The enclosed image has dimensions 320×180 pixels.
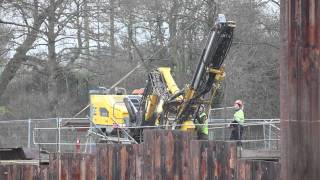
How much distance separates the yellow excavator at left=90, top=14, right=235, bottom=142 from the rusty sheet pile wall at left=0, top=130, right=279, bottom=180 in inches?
149

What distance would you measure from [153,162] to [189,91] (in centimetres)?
623

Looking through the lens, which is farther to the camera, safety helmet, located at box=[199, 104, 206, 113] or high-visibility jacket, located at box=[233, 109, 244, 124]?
safety helmet, located at box=[199, 104, 206, 113]

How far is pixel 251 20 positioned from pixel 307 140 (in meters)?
27.3

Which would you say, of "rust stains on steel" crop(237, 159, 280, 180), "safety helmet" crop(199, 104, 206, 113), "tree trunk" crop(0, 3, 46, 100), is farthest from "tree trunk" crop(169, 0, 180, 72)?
"rust stains on steel" crop(237, 159, 280, 180)

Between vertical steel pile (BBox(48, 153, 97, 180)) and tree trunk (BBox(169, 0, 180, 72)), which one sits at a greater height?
tree trunk (BBox(169, 0, 180, 72))

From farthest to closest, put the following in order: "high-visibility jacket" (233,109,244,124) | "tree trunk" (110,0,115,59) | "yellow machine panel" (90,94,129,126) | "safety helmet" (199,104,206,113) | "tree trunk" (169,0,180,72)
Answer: "tree trunk" (169,0,180,72), "tree trunk" (110,0,115,59), "yellow machine panel" (90,94,129,126), "safety helmet" (199,104,206,113), "high-visibility jacket" (233,109,244,124)

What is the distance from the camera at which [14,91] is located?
37.2 metres

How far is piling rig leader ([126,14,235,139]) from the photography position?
16078 mm

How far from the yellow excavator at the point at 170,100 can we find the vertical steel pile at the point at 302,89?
34.0 feet

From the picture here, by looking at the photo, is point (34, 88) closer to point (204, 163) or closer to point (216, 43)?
point (216, 43)

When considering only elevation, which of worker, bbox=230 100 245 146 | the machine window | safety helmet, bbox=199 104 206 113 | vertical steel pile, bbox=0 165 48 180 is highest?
safety helmet, bbox=199 104 206 113

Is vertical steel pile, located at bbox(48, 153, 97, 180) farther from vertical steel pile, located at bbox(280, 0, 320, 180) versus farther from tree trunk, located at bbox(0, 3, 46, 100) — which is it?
tree trunk, located at bbox(0, 3, 46, 100)

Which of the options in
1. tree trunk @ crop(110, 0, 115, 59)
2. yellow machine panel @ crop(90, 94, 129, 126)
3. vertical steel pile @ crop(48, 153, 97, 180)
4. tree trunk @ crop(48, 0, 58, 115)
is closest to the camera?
vertical steel pile @ crop(48, 153, 97, 180)

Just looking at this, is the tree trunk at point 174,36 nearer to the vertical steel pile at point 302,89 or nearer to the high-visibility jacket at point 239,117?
the high-visibility jacket at point 239,117
